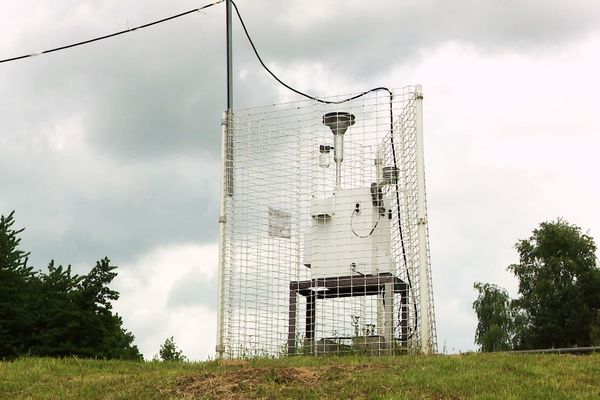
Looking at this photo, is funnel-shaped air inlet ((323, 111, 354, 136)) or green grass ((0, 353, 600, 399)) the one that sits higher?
funnel-shaped air inlet ((323, 111, 354, 136))

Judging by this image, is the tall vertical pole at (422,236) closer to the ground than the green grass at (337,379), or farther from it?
farther from it

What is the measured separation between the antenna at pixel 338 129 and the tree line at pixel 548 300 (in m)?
23.7

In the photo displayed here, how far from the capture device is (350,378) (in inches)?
448

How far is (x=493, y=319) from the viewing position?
45.6 metres

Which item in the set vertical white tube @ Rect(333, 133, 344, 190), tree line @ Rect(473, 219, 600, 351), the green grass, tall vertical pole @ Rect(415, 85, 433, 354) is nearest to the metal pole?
vertical white tube @ Rect(333, 133, 344, 190)

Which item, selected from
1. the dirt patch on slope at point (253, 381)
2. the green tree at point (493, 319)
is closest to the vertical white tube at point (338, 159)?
the dirt patch on slope at point (253, 381)

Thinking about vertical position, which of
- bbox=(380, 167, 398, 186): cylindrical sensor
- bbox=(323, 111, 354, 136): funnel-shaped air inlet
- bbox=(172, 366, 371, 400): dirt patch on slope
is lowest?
bbox=(172, 366, 371, 400): dirt patch on slope

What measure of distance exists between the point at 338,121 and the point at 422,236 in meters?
2.71

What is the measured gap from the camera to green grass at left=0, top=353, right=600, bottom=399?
10.8 meters

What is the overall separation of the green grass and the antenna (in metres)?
4.12

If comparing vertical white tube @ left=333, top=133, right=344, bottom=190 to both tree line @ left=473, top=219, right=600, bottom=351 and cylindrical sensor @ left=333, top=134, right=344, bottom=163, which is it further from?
tree line @ left=473, top=219, right=600, bottom=351

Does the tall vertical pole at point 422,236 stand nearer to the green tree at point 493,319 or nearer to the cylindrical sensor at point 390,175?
the cylindrical sensor at point 390,175

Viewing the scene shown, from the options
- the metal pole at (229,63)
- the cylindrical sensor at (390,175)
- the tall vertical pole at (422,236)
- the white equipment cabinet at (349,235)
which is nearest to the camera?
the tall vertical pole at (422,236)

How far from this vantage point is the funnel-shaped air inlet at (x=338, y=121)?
648 inches
